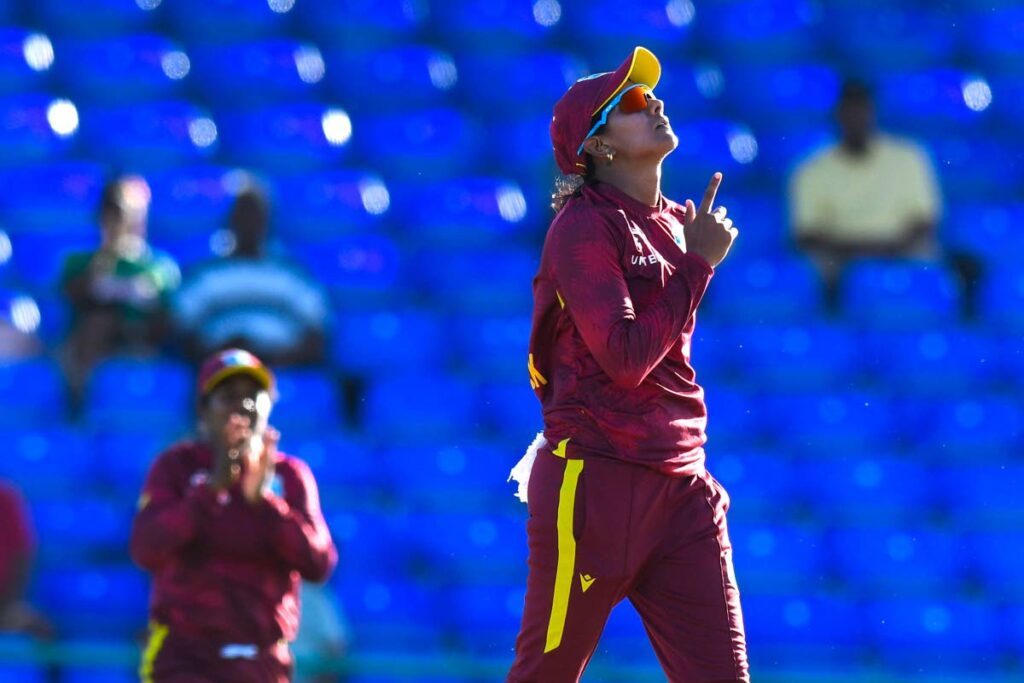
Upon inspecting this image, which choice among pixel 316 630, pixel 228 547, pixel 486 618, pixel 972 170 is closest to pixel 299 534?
pixel 228 547

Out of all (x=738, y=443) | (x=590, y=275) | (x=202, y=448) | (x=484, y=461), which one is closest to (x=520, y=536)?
(x=484, y=461)

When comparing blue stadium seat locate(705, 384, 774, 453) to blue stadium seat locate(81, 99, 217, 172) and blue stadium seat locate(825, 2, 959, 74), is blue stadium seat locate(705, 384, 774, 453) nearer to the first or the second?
blue stadium seat locate(825, 2, 959, 74)

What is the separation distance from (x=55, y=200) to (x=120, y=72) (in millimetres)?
884

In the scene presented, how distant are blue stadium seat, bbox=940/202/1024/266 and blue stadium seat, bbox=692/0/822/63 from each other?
4.56ft

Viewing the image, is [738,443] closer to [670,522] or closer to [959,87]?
[959,87]

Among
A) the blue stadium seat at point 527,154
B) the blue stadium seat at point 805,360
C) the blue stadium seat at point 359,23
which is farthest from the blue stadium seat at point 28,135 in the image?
the blue stadium seat at point 805,360

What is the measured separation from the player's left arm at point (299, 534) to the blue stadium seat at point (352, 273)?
3.56 m

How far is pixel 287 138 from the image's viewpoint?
998 centimetres

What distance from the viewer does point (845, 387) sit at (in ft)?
30.0

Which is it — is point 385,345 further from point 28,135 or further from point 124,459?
point 28,135

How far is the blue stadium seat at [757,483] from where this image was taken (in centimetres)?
862

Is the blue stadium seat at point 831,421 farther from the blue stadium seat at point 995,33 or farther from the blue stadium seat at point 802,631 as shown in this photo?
the blue stadium seat at point 995,33

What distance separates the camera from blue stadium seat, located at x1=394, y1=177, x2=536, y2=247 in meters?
9.77


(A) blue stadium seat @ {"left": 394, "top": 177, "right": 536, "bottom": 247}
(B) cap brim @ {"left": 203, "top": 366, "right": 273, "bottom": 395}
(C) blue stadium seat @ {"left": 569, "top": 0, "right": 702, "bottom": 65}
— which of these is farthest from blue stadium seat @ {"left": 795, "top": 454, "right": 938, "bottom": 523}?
(B) cap brim @ {"left": 203, "top": 366, "right": 273, "bottom": 395}
